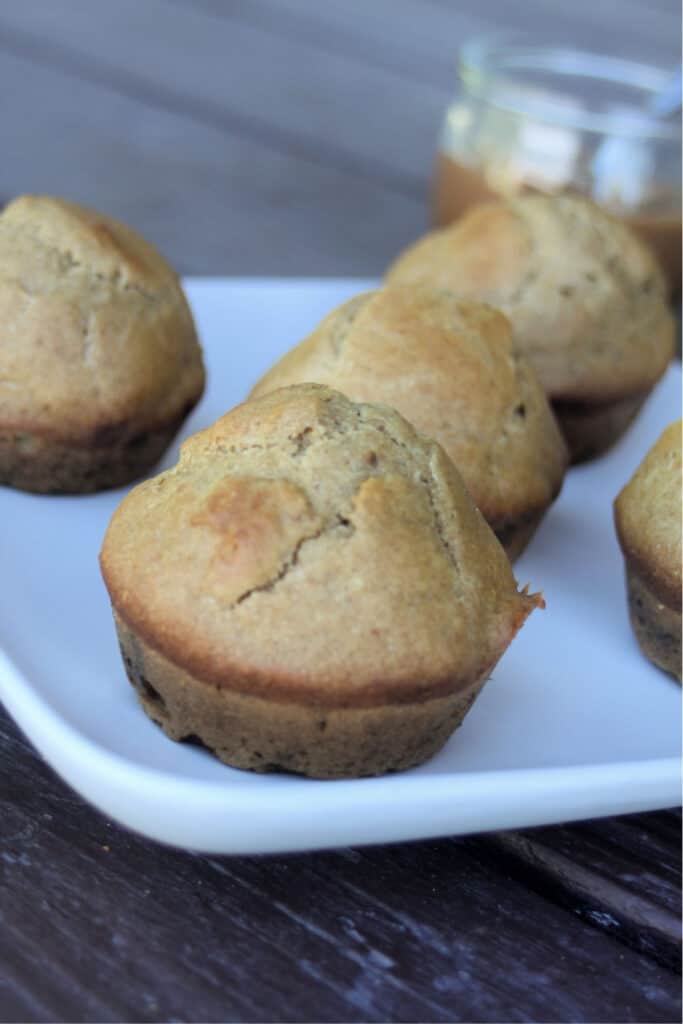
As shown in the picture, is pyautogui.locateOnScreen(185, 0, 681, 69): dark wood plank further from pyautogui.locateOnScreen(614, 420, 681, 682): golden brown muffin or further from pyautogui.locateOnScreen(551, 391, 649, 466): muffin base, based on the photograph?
pyautogui.locateOnScreen(614, 420, 681, 682): golden brown muffin

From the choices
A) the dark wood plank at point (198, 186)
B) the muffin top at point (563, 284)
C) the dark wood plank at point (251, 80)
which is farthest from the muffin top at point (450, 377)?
the dark wood plank at point (251, 80)

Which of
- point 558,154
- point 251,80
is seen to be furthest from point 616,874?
point 251,80

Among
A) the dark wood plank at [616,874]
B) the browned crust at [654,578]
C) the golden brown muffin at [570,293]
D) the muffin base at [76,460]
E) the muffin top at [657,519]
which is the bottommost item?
the dark wood plank at [616,874]

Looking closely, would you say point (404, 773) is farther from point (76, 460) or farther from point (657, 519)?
point (76, 460)

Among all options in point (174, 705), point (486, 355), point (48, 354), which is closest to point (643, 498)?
point (486, 355)

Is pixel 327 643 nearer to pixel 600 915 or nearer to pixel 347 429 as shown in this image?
pixel 347 429

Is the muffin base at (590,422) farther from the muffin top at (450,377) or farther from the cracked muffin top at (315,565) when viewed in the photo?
the cracked muffin top at (315,565)

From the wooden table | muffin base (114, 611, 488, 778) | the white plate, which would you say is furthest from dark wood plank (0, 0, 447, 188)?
the wooden table
